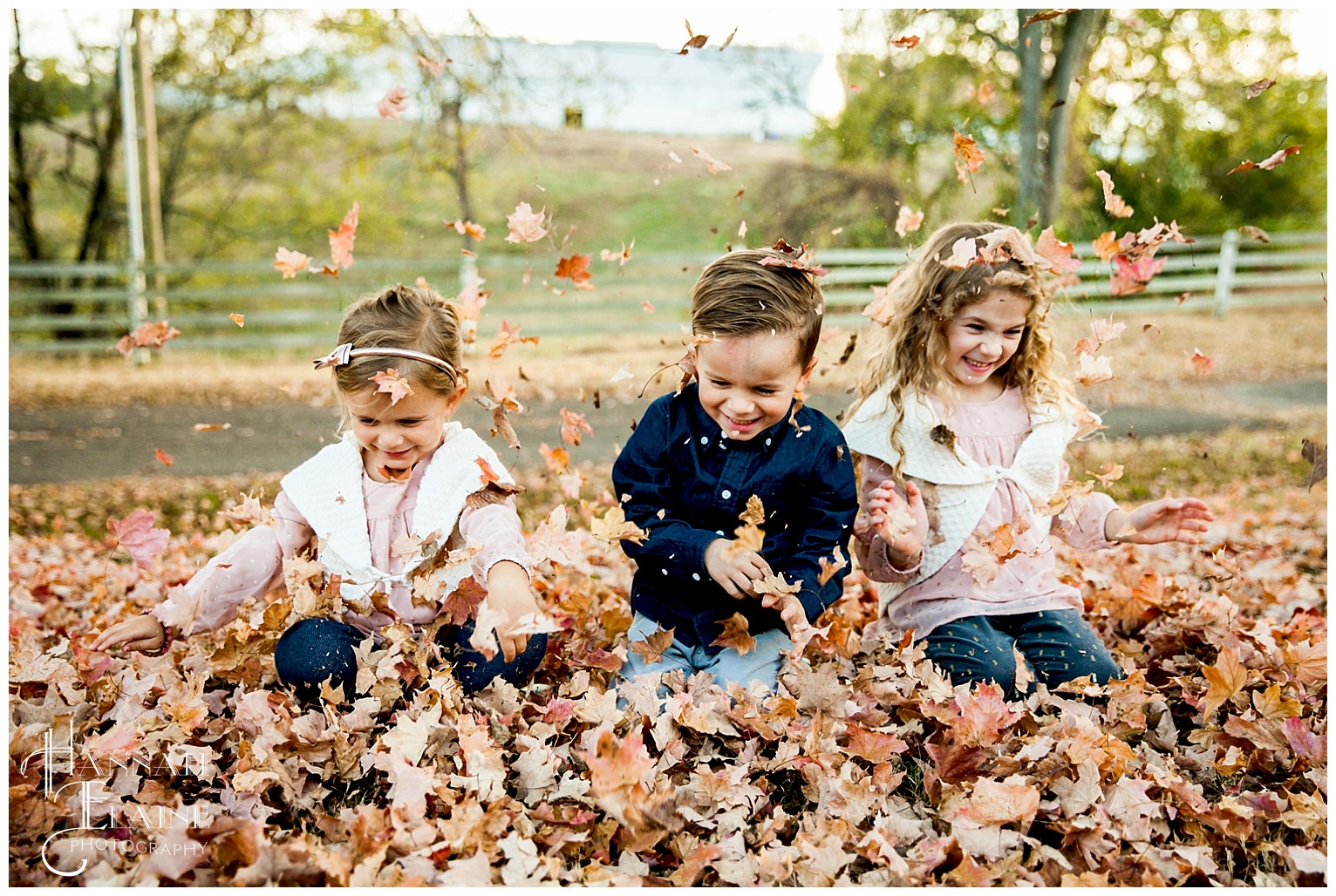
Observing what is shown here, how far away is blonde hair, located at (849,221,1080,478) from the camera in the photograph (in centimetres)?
276

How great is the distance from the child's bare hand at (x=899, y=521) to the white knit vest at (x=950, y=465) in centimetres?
14

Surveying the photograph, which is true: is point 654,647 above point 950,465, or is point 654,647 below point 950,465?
below

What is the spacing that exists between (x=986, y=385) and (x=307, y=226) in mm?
11737

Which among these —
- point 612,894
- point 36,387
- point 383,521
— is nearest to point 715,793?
point 612,894

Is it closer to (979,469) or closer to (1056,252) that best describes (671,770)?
(979,469)

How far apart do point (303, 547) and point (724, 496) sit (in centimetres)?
115

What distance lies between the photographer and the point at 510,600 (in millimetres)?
2365

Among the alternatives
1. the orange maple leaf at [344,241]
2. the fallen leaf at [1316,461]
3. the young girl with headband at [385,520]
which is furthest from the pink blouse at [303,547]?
the fallen leaf at [1316,461]

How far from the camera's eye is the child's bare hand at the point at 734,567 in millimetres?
2420

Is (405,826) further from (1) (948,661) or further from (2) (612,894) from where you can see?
(1) (948,661)

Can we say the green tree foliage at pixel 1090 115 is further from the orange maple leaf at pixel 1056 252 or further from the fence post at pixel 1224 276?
the orange maple leaf at pixel 1056 252

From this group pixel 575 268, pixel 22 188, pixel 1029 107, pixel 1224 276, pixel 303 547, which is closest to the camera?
pixel 303 547

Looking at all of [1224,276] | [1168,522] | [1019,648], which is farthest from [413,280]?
[1168,522]

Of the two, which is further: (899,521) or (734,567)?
(899,521)
